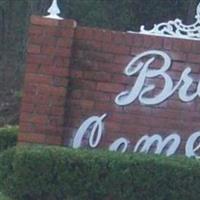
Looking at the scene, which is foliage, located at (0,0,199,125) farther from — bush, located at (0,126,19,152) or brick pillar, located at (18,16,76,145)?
brick pillar, located at (18,16,76,145)

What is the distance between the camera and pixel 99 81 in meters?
9.98

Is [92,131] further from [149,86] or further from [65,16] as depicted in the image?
[65,16]

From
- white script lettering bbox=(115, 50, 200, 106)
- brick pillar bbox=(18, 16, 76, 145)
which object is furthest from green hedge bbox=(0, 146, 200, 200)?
white script lettering bbox=(115, 50, 200, 106)

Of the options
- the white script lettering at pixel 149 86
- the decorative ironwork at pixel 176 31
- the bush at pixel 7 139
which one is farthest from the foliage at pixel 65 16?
the white script lettering at pixel 149 86

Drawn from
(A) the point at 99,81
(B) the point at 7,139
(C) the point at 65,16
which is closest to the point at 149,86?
(A) the point at 99,81

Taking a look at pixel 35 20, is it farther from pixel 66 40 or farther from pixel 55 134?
pixel 55 134

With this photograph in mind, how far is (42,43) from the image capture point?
9.90 m

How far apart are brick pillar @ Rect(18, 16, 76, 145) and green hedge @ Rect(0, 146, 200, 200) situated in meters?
0.75

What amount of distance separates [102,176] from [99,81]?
140cm

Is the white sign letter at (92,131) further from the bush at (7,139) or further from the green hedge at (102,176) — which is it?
the bush at (7,139)

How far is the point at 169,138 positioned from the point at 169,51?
3.03ft

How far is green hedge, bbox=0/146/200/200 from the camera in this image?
8.87 m

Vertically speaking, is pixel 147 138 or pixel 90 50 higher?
pixel 90 50

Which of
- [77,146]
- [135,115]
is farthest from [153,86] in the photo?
[77,146]
